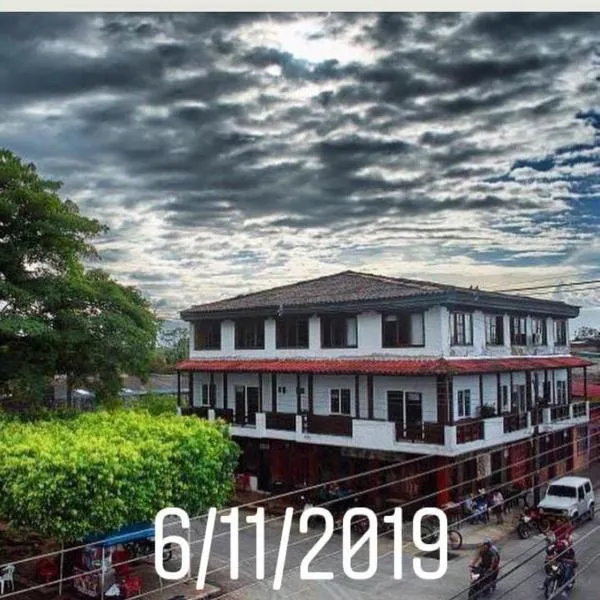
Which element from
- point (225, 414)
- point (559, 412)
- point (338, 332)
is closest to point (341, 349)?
point (338, 332)

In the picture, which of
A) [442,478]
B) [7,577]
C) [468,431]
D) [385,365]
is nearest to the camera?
[7,577]

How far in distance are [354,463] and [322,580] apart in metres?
5.04

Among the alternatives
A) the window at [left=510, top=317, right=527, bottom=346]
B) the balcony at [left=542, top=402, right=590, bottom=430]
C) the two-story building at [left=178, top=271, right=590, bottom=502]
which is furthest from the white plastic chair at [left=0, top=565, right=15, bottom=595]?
the balcony at [left=542, top=402, right=590, bottom=430]

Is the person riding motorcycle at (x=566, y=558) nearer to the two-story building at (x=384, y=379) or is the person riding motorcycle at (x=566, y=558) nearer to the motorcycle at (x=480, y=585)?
the motorcycle at (x=480, y=585)

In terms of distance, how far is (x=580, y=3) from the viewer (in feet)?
25.2

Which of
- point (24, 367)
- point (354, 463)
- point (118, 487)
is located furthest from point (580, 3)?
point (354, 463)

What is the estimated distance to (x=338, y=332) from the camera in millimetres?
17750

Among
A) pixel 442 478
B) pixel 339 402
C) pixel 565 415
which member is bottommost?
pixel 442 478

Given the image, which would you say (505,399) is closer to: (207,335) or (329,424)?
(329,424)

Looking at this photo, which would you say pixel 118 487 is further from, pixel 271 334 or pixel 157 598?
pixel 271 334


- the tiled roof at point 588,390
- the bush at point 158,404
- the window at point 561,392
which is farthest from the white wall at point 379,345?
the tiled roof at point 588,390

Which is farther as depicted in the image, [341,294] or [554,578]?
[341,294]

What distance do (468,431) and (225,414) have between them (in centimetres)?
704

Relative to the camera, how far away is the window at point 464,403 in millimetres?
16531
